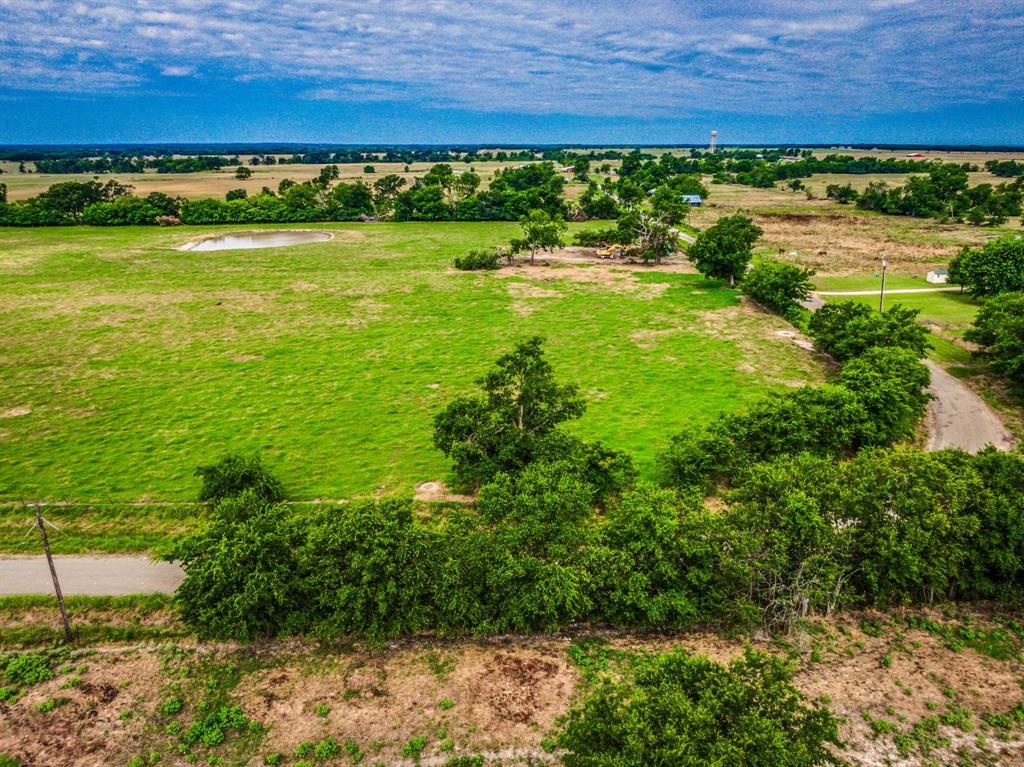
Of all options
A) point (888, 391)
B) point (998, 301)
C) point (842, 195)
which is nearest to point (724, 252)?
point (998, 301)

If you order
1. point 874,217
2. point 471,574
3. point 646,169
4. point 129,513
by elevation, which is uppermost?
point 646,169

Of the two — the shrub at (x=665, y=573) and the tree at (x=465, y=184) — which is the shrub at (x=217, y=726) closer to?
the shrub at (x=665, y=573)

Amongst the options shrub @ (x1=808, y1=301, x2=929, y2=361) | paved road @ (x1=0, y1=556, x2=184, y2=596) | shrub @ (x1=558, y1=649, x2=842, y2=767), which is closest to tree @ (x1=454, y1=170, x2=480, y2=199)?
shrub @ (x1=808, y1=301, x2=929, y2=361)

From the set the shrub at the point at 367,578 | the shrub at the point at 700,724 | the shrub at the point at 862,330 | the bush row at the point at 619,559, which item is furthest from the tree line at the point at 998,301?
the shrub at the point at 367,578

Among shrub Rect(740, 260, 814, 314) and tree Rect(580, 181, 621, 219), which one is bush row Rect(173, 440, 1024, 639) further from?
tree Rect(580, 181, 621, 219)

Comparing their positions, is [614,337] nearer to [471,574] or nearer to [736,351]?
[736,351]

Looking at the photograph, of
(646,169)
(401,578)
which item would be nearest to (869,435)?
(401,578)

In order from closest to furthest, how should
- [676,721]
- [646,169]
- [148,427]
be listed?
1. [676,721]
2. [148,427]
3. [646,169]
